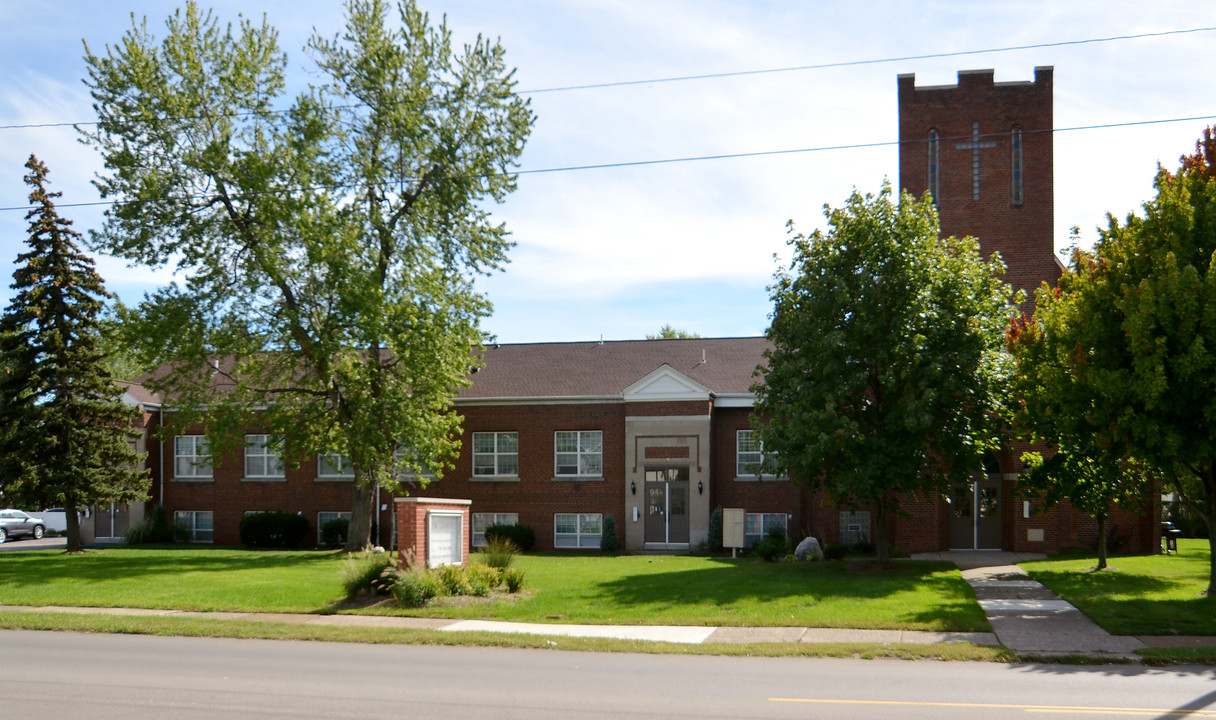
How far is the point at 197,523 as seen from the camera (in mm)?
39812

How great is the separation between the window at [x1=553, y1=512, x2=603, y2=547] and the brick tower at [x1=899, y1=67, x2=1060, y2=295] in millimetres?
15411

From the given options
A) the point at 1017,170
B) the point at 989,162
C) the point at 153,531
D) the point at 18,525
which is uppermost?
the point at 989,162

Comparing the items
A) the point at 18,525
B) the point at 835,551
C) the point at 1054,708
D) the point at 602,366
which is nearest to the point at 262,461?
the point at 602,366

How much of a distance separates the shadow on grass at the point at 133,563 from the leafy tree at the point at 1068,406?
18.9 metres

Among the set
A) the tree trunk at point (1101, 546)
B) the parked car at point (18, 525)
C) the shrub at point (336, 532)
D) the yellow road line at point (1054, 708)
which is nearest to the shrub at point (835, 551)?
the tree trunk at point (1101, 546)

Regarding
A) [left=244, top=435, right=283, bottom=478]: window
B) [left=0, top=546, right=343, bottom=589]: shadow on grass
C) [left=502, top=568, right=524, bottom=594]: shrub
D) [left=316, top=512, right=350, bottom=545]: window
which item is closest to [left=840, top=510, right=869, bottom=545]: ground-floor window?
[left=502, top=568, right=524, bottom=594]: shrub

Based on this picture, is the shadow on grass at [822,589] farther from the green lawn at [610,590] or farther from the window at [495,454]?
the window at [495,454]

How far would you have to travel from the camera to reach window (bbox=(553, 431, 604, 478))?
3622 centimetres

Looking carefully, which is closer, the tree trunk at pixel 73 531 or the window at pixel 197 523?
the tree trunk at pixel 73 531

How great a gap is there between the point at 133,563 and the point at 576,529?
46.9 ft

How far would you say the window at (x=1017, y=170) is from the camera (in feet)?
109

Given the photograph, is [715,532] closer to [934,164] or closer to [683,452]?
[683,452]

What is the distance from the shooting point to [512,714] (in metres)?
9.91

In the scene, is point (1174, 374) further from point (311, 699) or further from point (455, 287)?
point (455, 287)
